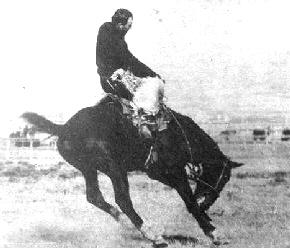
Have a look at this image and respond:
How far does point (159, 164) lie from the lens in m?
5.58

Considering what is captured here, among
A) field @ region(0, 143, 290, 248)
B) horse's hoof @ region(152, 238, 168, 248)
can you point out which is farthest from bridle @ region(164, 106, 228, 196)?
horse's hoof @ region(152, 238, 168, 248)

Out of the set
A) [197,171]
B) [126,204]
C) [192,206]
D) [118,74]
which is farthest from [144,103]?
[192,206]

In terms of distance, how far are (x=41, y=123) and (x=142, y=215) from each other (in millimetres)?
1739

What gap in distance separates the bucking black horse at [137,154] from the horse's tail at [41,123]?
174 millimetres

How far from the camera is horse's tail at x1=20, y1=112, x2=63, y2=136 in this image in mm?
6004

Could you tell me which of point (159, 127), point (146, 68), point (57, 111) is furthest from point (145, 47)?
point (57, 111)

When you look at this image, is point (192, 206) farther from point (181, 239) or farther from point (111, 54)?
point (111, 54)

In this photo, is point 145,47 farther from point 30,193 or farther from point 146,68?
point 30,193

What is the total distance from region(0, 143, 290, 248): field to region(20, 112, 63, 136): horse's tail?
123 cm

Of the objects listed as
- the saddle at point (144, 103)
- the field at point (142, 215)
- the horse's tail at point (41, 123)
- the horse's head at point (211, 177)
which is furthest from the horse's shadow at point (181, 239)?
the horse's tail at point (41, 123)

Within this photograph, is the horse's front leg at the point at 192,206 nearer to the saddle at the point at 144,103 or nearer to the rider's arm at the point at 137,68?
the saddle at the point at 144,103

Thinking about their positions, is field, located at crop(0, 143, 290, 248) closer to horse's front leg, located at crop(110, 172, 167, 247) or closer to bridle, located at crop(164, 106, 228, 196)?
horse's front leg, located at crop(110, 172, 167, 247)

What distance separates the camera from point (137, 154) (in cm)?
560

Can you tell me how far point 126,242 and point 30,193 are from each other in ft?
11.4
